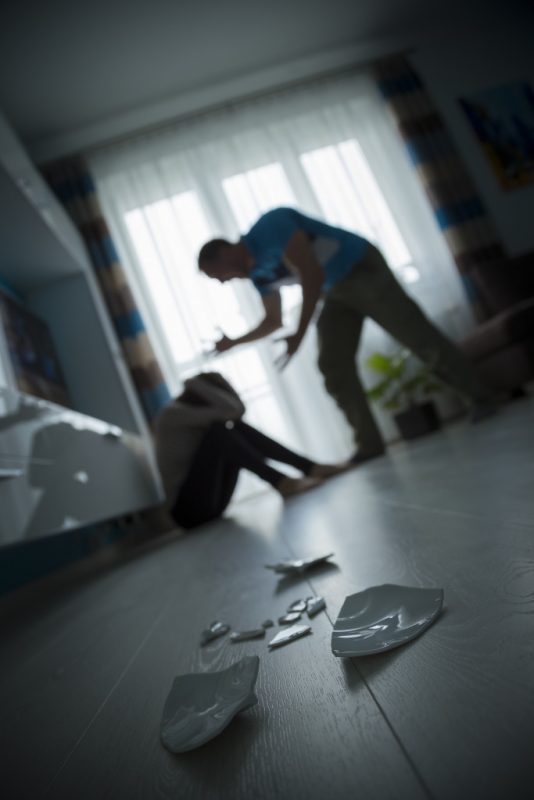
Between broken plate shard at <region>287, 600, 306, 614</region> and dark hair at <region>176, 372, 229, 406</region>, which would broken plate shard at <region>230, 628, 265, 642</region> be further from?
dark hair at <region>176, 372, 229, 406</region>

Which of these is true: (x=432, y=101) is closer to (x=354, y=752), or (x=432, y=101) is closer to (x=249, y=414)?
(x=249, y=414)

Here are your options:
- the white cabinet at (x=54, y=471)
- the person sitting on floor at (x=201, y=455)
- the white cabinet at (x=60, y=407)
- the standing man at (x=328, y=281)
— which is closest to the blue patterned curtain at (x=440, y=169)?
the standing man at (x=328, y=281)


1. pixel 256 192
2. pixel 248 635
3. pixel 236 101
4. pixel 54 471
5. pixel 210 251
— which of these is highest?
pixel 236 101

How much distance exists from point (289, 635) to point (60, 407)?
1863 millimetres

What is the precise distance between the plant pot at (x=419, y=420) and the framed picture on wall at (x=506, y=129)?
95.6 inches

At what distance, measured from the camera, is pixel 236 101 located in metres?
4.22

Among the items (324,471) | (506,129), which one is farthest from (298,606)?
(506,129)

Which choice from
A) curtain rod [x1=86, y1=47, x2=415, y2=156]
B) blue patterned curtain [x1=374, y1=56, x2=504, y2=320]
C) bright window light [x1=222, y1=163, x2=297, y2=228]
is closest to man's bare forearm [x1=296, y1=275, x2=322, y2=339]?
bright window light [x1=222, y1=163, x2=297, y2=228]

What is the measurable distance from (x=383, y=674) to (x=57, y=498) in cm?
176

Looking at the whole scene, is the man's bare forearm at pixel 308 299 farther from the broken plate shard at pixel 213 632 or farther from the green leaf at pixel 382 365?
the broken plate shard at pixel 213 632

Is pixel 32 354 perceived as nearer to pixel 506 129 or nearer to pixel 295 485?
pixel 295 485

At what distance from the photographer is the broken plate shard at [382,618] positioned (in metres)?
0.45

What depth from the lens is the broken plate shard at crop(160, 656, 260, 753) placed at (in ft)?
1.34

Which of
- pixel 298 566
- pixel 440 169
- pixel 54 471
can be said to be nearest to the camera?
pixel 298 566
